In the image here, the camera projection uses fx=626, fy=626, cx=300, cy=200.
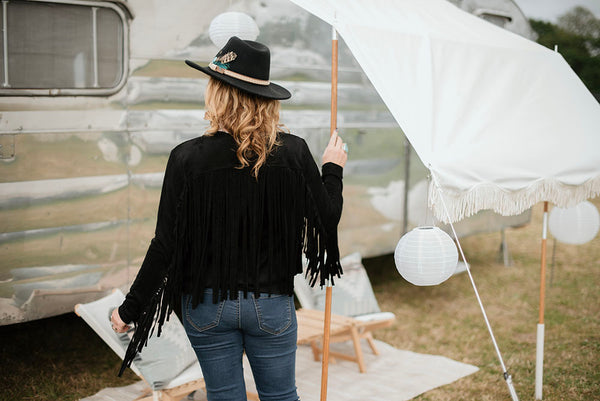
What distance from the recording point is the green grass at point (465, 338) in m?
4.04

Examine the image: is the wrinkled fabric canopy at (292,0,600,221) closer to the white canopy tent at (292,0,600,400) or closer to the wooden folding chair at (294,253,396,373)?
the white canopy tent at (292,0,600,400)

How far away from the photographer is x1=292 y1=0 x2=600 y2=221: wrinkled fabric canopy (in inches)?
106

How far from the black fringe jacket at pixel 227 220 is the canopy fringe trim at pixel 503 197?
70 cm

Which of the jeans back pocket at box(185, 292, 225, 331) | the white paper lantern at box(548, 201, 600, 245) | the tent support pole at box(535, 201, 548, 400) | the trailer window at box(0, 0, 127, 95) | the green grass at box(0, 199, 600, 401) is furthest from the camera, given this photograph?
the white paper lantern at box(548, 201, 600, 245)

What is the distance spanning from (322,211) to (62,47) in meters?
2.23

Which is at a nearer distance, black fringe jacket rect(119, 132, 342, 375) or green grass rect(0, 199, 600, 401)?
black fringe jacket rect(119, 132, 342, 375)

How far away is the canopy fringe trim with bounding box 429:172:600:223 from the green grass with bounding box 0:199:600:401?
1.44 meters

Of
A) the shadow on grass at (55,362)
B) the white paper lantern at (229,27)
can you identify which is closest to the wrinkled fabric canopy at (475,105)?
the white paper lantern at (229,27)

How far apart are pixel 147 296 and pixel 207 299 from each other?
0.27 meters

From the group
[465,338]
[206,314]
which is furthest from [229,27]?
[465,338]

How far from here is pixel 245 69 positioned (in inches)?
79.9

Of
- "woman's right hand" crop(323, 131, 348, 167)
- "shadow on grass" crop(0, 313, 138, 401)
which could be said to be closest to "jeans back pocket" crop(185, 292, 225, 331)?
"woman's right hand" crop(323, 131, 348, 167)

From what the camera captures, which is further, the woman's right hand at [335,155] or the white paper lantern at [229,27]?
the white paper lantern at [229,27]

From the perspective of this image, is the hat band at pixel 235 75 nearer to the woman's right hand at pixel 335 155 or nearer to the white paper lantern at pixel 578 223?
the woman's right hand at pixel 335 155
